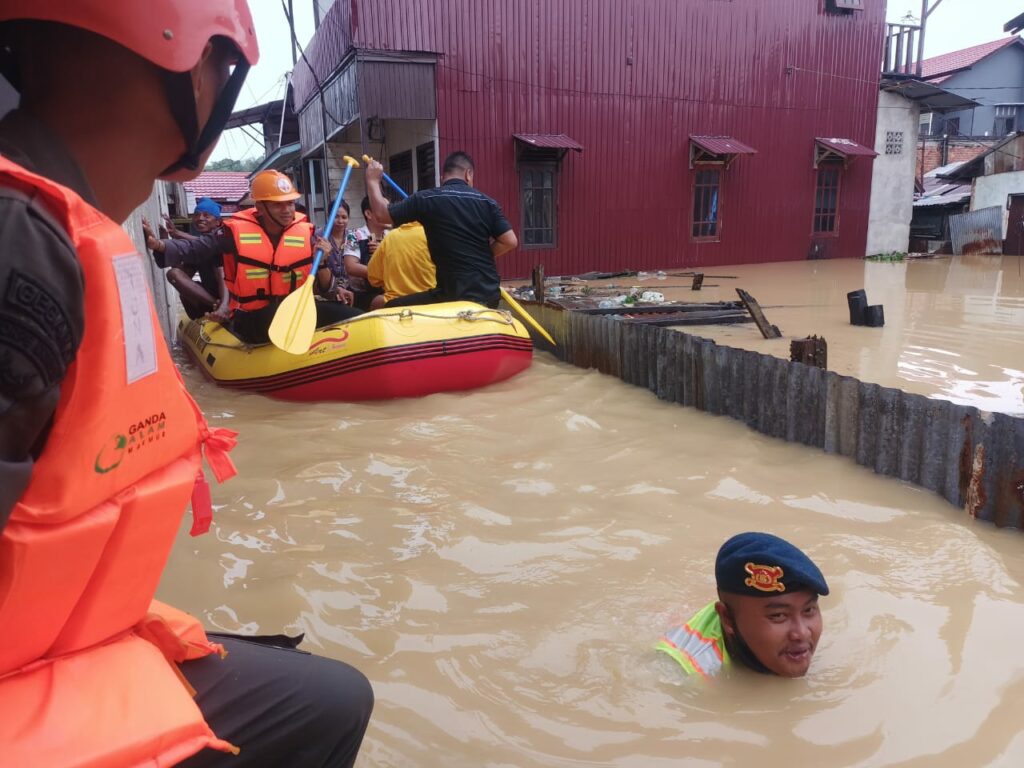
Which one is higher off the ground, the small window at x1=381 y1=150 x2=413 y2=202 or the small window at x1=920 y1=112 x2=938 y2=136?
the small window at x1=920 y1=112 x2=938 y2=136

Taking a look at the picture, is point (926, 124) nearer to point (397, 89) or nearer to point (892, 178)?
point (892, 178)

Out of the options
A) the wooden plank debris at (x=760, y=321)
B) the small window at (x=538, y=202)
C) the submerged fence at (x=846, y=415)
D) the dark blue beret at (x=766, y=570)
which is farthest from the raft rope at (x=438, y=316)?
the small window at (x=538, y=202)

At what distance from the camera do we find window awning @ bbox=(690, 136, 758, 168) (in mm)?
16078

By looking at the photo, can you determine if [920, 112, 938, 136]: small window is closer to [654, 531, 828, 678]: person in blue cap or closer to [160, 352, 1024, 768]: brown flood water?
[160, 352, 1024, 768]: brown flood water

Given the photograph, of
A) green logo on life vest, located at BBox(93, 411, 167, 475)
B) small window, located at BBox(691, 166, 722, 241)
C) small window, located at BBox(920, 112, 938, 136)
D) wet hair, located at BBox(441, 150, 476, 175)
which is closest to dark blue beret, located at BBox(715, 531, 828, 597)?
green logo on life vest, located at BBox(93, 411, 167, 475)

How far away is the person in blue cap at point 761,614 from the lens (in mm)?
2387

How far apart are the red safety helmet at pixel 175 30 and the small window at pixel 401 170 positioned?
1436cm

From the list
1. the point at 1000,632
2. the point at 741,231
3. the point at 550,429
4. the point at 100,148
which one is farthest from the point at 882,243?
the point at 100,148

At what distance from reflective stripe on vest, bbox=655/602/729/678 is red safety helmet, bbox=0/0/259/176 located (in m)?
2.20

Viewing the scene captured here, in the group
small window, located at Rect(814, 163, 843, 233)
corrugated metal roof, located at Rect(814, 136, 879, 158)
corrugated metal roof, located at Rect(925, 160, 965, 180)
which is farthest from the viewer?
corrugated metal roof, located at Rect(925, 160, 965, 180)

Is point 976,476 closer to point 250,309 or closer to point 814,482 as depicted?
point 814,482

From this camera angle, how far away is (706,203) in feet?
56.4

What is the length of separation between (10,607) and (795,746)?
2203 millimetres

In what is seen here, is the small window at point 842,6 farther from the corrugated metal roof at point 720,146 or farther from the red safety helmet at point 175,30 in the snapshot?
the red safety helmet at point 175,30
